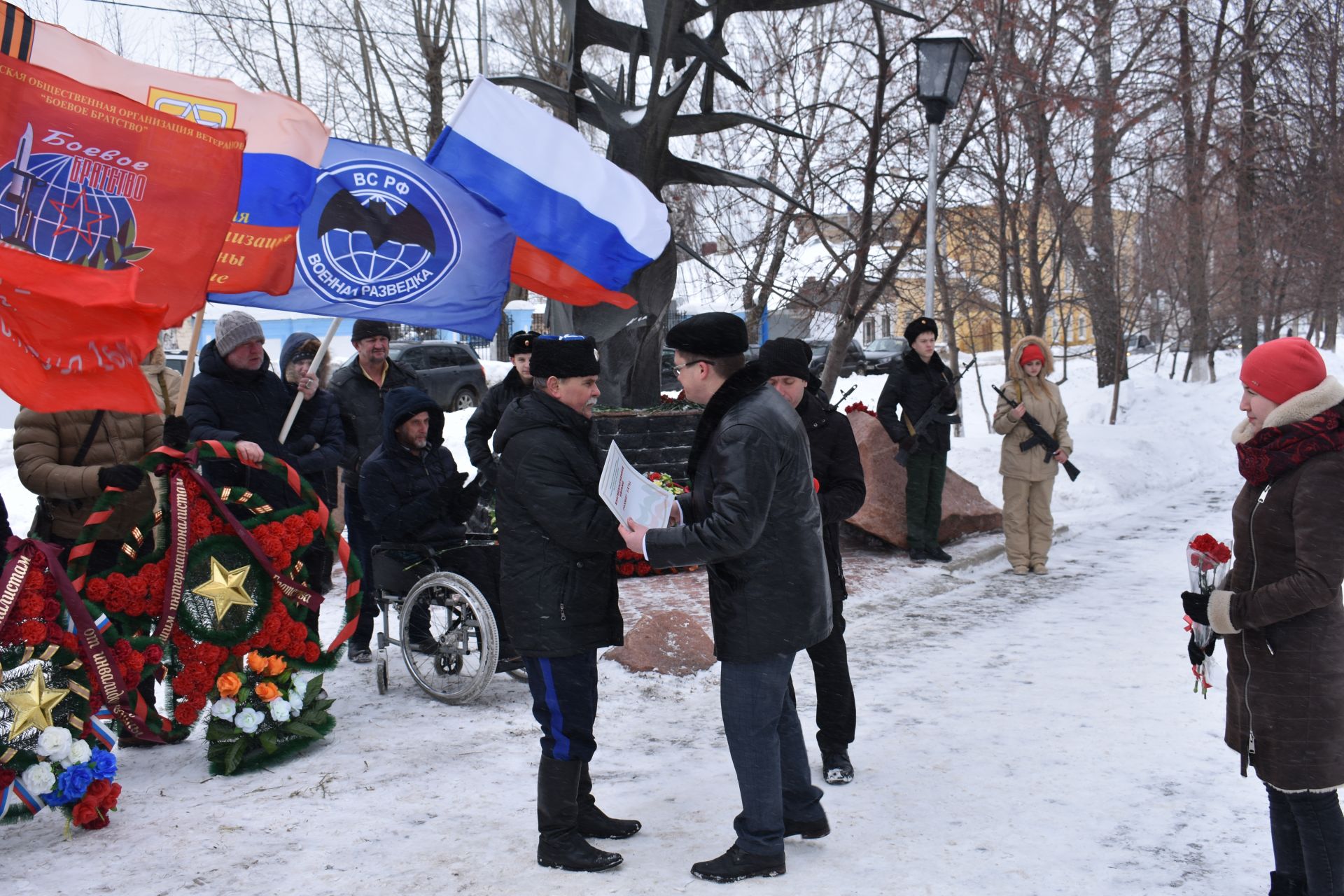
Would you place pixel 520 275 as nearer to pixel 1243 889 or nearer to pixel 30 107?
pixel 30 107

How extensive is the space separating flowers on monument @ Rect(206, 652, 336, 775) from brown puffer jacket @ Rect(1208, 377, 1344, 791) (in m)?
3.68

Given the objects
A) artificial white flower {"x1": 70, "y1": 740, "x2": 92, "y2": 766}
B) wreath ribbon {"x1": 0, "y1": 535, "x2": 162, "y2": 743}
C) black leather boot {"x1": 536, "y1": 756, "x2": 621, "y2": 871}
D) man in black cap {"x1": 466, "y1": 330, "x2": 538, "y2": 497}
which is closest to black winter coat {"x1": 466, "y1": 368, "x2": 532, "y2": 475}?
man in black cap {"x1": 466, "y1": 330, "x2": 538, "y2": 497}

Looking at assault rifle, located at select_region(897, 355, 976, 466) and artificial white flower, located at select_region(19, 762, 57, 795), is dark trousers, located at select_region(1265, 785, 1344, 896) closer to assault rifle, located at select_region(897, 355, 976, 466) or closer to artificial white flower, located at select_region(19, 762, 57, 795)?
artificial white flower, located at select_region(19, 762, 57, 795)

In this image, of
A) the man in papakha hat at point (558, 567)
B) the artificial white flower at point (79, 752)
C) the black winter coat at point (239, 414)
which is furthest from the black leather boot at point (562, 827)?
the black winter coat at point (239, 414)

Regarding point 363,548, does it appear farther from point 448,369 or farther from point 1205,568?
point 448,369

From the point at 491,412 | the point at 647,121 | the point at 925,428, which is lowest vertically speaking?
the point at 925,428

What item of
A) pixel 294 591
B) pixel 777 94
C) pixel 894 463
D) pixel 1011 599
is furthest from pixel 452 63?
pixel 294 591

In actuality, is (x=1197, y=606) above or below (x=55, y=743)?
above

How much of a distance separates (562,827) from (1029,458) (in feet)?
20.9

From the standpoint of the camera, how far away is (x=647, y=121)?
1092 cm

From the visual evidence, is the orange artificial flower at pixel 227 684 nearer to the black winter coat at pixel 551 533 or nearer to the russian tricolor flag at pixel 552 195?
the black winter coat at pixel 551 533

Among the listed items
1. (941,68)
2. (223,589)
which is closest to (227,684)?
(223,589)

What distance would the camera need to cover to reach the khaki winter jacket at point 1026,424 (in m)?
9.23

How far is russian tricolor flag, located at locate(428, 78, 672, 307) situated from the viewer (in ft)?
19.0
